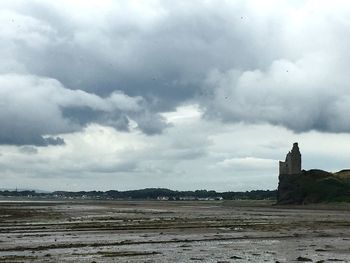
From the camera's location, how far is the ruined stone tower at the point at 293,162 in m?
→ 162

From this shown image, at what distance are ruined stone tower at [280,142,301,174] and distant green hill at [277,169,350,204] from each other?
1.71 metres

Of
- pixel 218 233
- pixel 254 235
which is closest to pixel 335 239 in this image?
→ pixel 254 235

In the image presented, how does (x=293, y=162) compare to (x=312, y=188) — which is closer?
(x=312, y=188)

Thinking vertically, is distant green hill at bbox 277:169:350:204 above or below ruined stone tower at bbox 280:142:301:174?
below

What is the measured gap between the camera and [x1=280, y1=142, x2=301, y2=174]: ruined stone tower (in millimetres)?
162350

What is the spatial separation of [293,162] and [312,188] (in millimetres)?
10070

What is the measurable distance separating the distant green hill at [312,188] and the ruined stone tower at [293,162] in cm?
171

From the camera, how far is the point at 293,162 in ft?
541

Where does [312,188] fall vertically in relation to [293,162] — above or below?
below

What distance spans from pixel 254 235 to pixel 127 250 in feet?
45.1

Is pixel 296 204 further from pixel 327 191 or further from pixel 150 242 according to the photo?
pixel 150 242

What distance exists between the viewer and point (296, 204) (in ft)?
521

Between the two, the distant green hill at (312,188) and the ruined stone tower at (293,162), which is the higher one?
the ruined stone tower at (293,162)

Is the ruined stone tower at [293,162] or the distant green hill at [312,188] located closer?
the distant green hill at [312,188]
